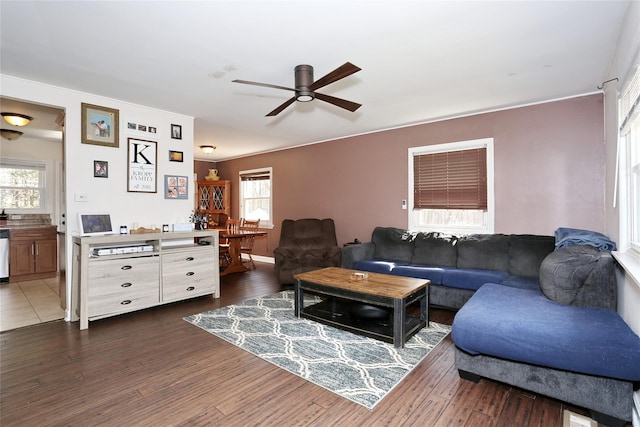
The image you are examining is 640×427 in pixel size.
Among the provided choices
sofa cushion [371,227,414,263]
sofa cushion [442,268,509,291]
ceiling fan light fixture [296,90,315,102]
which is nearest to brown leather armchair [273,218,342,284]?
sofa cushion [371,227,414,263]

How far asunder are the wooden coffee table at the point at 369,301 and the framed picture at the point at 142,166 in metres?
2.40

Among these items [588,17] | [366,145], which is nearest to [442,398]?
[588,17]

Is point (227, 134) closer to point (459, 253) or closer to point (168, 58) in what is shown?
point (168, 58)

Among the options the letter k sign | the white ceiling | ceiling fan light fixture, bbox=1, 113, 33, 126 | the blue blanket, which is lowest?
the blue blanket

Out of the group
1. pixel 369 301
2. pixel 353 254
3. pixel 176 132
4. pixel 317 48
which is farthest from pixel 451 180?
pixel 176 132

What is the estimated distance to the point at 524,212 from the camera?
4.02 metres

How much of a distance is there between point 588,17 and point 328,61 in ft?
6.20

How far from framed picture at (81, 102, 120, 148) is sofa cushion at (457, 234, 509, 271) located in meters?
4.55

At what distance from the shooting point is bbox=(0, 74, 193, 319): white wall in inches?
135

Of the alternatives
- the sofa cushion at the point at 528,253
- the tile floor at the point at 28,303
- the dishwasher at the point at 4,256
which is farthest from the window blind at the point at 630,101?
the dishwasher at the point at 4,256

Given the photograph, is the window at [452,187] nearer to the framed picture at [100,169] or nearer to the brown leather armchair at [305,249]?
the brown leather armchair at [305,249]

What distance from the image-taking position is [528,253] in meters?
3.63

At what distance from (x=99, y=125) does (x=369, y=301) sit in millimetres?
3666

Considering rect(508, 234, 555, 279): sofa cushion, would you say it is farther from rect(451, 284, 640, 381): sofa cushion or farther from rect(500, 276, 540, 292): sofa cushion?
rect(451, 284, 640, 381): sofa cushion
